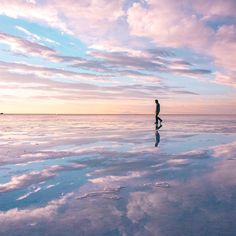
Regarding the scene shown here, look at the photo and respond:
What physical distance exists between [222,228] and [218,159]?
6.06 m

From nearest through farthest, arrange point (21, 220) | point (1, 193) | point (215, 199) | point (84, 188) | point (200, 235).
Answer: point (200, 235), point (21, 220), point (215, 199), point (1, 193), point (84, 188)

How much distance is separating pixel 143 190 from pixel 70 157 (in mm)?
4781

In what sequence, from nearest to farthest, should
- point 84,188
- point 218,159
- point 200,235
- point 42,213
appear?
point 200,235 < point 42,213 < point 84,188 < point 218,159

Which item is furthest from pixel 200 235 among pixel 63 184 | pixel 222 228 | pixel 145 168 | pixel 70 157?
pixel 70 157

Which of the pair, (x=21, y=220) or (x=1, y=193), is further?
(x=1, y=193)

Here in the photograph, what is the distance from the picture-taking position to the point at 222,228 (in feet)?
13.1

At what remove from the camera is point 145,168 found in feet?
27.3

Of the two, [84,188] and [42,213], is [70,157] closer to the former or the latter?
[84,188]

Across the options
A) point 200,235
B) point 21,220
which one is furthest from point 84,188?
point 200,235

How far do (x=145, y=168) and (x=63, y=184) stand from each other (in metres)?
2.63

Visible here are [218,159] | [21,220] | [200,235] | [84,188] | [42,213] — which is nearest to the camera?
[200,235]

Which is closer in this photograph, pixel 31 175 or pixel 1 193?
pixel 1 193

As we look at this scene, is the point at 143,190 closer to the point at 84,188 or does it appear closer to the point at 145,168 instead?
the point at 84,188

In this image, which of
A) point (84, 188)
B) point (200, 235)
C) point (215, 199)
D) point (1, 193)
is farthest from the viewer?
point (84, 188)
